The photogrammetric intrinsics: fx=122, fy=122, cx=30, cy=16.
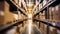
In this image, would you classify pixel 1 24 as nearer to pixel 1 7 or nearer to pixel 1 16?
pixel 1 16

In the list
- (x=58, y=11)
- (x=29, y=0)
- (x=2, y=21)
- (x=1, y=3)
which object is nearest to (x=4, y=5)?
(x=1, y=3)

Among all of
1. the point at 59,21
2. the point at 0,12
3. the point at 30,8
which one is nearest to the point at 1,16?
the point at 0,12

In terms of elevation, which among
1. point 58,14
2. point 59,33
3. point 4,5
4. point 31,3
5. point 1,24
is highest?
point 31,3

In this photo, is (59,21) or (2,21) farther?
(59,21)

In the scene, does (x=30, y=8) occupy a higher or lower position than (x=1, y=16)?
higher

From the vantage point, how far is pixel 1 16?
1.47 metres

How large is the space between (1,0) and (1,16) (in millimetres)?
193

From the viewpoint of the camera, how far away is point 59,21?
181cm

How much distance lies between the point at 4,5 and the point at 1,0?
8cm

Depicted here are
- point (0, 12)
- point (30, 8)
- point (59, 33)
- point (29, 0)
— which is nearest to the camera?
point (0, 12)

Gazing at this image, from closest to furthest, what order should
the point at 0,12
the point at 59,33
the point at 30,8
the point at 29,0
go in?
the point at 0,12, the point at 59,33, the point at 29,0, the point at 30,8

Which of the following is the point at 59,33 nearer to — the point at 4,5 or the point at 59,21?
the point at 59,21

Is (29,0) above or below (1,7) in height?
above

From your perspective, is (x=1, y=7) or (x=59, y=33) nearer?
(x=1, y=7)
